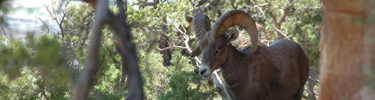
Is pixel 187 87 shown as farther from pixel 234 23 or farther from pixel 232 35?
pixel 232 35

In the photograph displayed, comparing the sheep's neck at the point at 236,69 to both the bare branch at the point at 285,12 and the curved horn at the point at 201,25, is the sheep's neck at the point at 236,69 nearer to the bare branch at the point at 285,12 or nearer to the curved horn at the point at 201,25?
the curved horn at the point at 201,25

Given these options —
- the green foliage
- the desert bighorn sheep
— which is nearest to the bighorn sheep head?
the desert bighorn sheep

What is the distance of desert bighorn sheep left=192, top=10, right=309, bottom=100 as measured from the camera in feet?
26.0

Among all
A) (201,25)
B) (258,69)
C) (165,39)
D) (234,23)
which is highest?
(165,39)

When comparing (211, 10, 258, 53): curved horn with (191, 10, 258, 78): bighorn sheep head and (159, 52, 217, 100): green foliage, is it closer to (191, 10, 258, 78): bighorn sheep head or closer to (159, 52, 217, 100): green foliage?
(191, 10, 258, 78): bighorn sheep head

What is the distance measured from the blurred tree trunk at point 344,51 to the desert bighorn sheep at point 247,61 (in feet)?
9.12

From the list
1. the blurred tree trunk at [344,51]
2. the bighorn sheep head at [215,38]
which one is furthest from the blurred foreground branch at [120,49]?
the bighorn sheep head at [215,38]

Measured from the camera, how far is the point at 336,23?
4789 mm

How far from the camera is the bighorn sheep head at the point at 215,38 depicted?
7.84 metres

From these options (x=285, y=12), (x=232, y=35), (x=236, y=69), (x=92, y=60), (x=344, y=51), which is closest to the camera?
(x=92, y=60)

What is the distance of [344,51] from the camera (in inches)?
191

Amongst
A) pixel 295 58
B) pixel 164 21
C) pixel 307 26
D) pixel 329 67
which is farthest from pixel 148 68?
pixel 329 67

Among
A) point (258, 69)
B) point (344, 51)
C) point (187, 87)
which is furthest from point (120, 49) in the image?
point (187, 87)

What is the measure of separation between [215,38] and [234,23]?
48 centimetres
